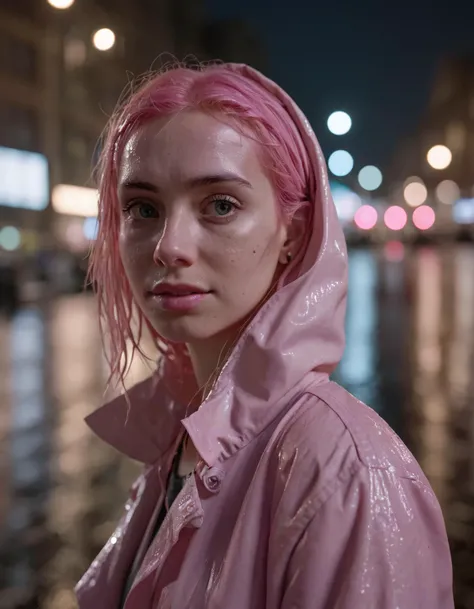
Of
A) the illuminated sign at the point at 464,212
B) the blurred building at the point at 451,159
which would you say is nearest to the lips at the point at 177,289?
the blurred building at the point at 451,159

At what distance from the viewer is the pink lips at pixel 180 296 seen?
4.42 feet

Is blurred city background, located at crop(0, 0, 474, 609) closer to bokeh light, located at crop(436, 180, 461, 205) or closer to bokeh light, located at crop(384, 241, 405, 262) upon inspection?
bokeh light, located at crop(384, 241, 405, 262)

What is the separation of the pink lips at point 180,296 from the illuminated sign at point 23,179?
101ft

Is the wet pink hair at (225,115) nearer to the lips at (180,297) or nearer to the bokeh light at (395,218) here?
the lips at (180,297)

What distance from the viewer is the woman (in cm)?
107

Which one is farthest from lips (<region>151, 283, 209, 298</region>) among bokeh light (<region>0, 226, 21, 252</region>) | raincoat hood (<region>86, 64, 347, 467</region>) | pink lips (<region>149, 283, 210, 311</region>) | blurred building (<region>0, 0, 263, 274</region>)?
blurred building (<region>0, 0, 263, 274</region>)

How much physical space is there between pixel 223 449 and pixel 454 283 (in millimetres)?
22732

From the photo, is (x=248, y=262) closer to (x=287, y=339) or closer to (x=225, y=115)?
(x=287, y=339)

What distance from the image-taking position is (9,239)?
83.3ft

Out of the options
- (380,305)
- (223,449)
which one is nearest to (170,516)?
(223,449)

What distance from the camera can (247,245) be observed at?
4.45 ft

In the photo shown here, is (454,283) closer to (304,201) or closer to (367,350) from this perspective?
(367,350)

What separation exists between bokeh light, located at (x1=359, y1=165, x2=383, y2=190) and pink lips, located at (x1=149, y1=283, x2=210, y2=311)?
61497mm

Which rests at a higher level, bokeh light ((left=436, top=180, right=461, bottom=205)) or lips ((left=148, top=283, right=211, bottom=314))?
bokeh light ((left=436, top=180, right=461, bottom=205))
